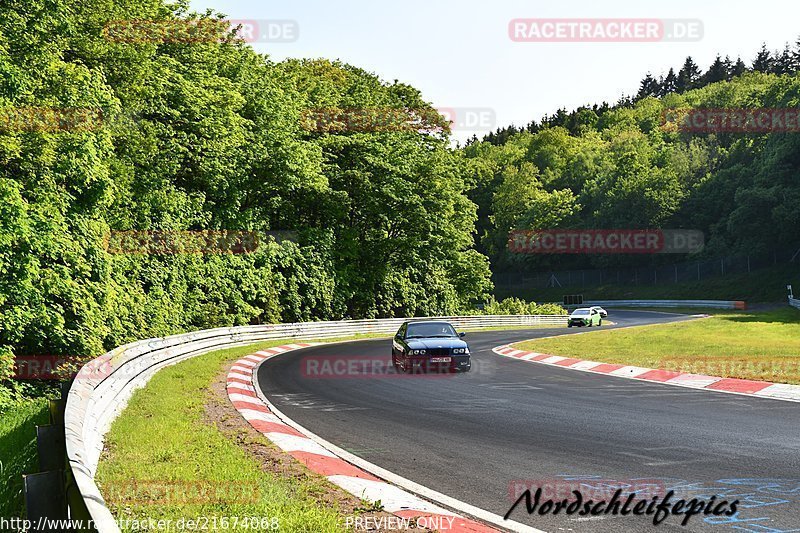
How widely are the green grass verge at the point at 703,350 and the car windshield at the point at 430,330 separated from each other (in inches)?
166

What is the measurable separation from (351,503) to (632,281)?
89906mm

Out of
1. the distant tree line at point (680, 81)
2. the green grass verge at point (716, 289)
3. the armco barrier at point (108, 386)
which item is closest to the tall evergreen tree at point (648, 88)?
the distant tree line at point (680, 81)

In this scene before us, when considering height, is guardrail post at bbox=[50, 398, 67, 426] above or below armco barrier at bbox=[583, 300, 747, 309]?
above

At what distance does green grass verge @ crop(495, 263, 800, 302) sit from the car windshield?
57.7 m

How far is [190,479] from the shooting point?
696 centimetres

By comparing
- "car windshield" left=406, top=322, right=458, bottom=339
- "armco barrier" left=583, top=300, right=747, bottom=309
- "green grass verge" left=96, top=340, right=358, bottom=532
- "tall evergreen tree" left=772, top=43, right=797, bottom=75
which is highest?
"tall evergreen tree" left=772, top=43, right=797, bottom=75

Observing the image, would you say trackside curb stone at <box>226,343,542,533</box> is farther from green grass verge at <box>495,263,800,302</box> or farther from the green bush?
green grass verge at <box>495,263,800,302</box>

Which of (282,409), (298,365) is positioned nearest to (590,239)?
(298,365)

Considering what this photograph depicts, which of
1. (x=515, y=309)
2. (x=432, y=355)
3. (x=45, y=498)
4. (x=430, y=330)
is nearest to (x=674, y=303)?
(x=515, y=309)

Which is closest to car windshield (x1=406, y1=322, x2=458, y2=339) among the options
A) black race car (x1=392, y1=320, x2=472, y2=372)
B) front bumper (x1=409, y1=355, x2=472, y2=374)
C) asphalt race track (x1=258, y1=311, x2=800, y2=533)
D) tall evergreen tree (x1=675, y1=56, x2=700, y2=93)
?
black race car (x1=392, y1=320, x2=472, y2=372)

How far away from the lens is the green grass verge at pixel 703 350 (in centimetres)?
1633

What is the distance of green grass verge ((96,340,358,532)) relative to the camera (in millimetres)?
5891

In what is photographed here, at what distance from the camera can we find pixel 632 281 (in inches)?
3602

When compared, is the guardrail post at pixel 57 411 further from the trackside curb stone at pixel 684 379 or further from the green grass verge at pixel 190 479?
the trackside curb stone at pixel 684 379
